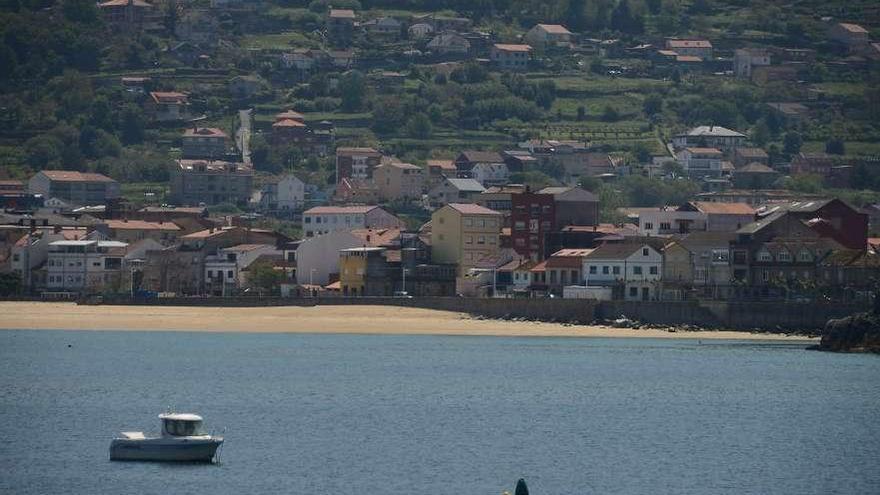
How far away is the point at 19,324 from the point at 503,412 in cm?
4321

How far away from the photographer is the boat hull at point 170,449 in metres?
55.6

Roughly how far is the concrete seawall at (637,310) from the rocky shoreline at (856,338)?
5253mm

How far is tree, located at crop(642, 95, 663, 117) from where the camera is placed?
197 m

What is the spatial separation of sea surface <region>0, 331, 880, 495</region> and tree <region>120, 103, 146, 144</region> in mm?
88241

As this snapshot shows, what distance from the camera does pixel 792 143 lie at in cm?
19038

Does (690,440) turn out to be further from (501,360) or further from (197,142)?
(197,142)

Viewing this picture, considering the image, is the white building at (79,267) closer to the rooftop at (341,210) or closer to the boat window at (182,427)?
the rooftop at (341,210)

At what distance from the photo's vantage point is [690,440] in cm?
6219

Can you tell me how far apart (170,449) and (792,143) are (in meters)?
140

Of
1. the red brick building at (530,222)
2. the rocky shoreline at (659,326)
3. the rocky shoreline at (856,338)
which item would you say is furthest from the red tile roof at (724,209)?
the rocky shoreline at (856,338)

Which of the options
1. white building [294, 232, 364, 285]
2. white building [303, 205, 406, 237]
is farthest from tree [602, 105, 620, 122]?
white building [294, 232, 364, 285]

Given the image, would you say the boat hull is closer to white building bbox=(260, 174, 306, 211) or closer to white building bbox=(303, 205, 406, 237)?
white building bbox=(303, 205, 406, 237)

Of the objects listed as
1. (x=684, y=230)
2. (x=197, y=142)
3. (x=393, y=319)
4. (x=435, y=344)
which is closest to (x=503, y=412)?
(x=435, y=344)

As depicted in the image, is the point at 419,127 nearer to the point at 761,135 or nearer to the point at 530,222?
the point at 761,135
